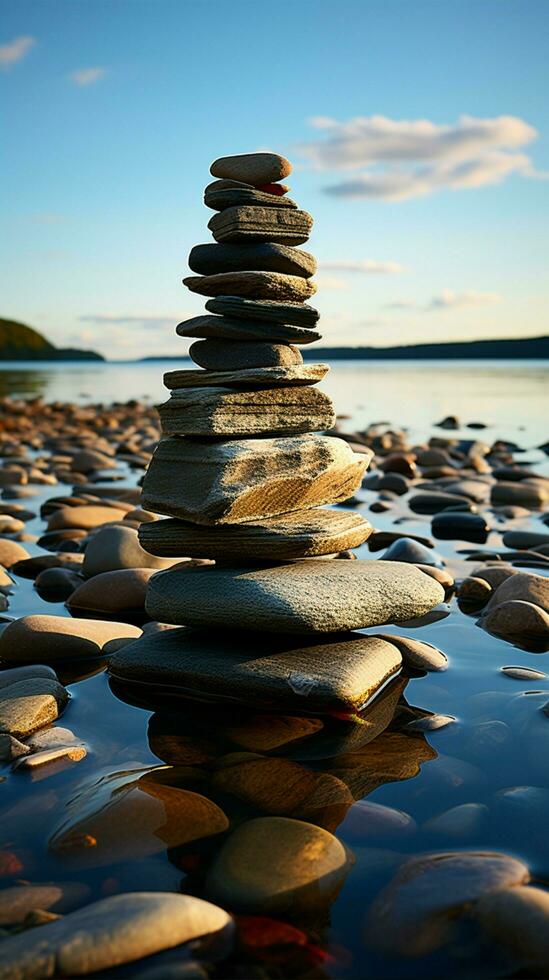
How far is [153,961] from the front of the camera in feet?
6.72

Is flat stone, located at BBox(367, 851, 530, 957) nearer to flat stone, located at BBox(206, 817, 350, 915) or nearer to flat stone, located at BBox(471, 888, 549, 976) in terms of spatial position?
flat stone, located at BBox(471, 888, 549, 976)

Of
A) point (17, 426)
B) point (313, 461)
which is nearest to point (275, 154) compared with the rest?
point (313, 461)

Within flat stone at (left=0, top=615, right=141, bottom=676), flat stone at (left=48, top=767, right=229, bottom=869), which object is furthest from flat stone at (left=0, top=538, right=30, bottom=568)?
flat stone at (left=48, top=767, right=229, bottom=869)

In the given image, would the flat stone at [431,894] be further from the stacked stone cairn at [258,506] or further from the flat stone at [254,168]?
the flat stone at [254,168]

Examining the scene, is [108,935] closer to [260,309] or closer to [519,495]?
[260,309]

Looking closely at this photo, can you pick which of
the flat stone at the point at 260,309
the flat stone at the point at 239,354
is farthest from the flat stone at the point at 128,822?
the flat stone at the point at 260,309

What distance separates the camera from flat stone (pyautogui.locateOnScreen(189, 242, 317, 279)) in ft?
14.2

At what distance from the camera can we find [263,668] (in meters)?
3.68

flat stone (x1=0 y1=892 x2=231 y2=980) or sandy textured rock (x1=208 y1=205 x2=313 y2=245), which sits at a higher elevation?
sandy textured rock (x1=208 y1=205 x2=313 y2=245)

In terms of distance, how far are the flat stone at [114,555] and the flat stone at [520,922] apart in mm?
3982

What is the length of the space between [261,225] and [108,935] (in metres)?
3.30

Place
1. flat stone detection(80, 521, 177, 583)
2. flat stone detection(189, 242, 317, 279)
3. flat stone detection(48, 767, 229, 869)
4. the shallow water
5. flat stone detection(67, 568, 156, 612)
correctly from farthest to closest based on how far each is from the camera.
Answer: flat stone detection(80, 521, 177, 583), flat stone detection(67, 568, 156, 612), flat stone detection(189, 242, 317, 279), flat stone detection(48, 767, 229, 869), the shallow water

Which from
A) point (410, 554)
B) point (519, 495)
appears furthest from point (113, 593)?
point (519, 495)

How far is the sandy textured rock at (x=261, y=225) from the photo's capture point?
4270 mm
